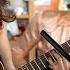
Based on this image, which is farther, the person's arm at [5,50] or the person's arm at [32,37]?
the person's arm at [32,37]

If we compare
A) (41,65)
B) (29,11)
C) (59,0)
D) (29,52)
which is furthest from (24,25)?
(41,65)

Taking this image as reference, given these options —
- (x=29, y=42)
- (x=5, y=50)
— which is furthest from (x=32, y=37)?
(x=5, y=50)

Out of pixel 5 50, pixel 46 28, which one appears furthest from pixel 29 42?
pixel 5 50

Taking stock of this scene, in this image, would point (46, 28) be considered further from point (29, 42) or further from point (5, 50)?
point (5, 50)

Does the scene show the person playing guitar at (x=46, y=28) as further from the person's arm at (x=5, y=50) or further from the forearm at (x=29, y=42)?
the person's arm at (x=5, y=50)

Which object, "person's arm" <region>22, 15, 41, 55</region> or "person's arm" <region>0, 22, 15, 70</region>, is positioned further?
"person's arm" <region>22, 15, 41, 55</region>

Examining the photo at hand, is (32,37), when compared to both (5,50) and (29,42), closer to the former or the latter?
(29,42)

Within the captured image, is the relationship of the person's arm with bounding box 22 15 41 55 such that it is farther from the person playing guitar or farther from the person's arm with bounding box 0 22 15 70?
the person's arm with bounding box 0 22 15 70

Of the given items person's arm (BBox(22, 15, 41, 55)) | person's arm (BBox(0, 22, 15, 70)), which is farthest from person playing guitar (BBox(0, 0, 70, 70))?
person's arm (BBox(0, 22, 15, 70))

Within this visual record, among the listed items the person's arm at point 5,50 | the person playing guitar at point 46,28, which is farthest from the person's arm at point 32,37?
the person's arm at point 5,50

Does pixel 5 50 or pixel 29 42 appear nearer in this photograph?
pixel 5 50

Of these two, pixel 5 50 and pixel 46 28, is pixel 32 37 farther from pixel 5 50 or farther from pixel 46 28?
pixel 5 50

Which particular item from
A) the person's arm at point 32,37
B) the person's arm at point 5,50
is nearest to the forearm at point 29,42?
the person's arm at point 32,37

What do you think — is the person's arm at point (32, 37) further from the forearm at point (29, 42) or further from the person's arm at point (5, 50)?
the person's arm at point (5, 50)
